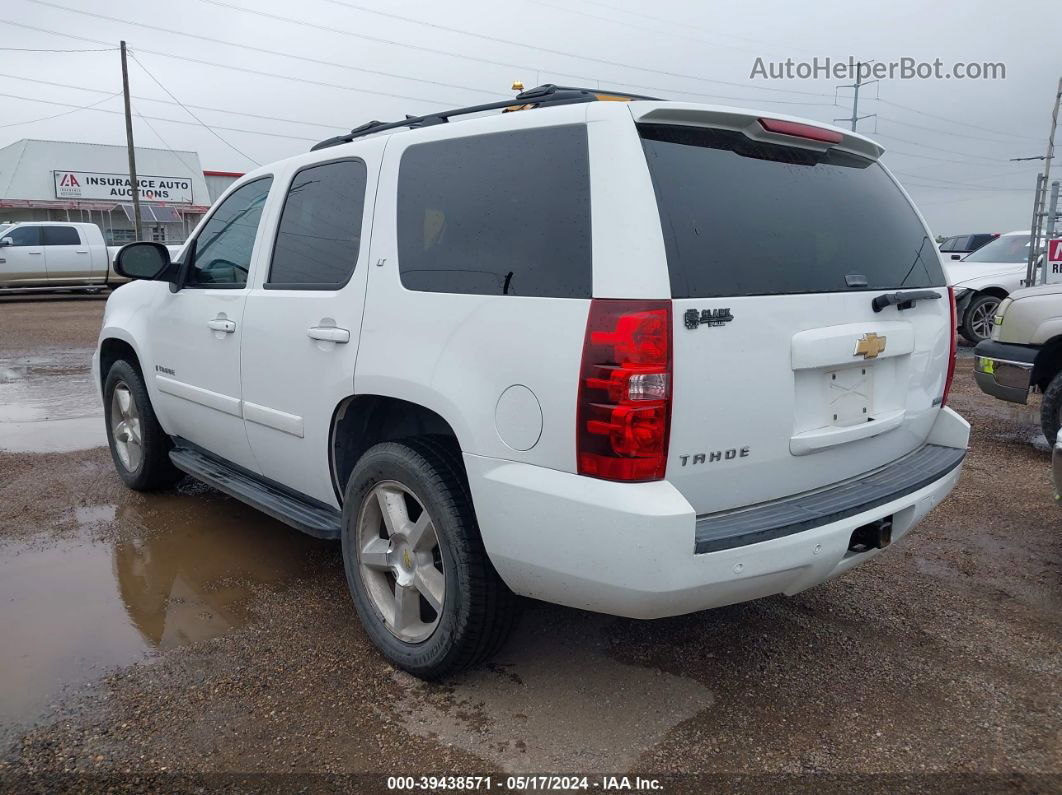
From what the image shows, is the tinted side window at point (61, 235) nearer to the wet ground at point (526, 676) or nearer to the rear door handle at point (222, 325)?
the wet ground at point (526, 676)

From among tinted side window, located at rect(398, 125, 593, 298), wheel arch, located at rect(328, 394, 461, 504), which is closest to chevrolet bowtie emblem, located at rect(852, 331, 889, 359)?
tinted side window, located at rect(398, 125, 593, 298)

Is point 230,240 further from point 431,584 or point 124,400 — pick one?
point 431,584

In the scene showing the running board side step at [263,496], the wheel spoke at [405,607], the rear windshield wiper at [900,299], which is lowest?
the wheel spoke at [405,607]

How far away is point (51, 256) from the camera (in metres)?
20.2

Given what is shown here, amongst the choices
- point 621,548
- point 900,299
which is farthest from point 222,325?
point 900,299

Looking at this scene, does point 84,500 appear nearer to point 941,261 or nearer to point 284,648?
point 284,648

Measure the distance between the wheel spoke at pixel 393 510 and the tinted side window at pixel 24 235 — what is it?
69.1 ft

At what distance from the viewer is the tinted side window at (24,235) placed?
19.8 m

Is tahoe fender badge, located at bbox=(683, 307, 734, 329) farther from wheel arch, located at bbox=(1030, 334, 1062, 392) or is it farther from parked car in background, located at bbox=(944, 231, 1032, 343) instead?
parked car in background, located at bbox=(944, 231, 1032, 343)

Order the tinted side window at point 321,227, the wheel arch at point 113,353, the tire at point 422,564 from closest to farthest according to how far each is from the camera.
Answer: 1. the tire at point 422,564
2. the tinted side window at point 321,227
3. the wheel arch at point 113,353

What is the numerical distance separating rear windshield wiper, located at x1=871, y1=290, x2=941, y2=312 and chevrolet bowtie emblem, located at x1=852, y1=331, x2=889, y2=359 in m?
0.11

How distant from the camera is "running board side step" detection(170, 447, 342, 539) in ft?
11.0

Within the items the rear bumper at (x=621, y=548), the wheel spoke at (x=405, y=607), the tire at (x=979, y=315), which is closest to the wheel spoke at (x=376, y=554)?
the wheel spoke at (x=405, y=607)

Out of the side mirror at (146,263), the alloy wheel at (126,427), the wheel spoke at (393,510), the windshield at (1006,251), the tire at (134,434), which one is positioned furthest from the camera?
the windshield at (1006,251)
